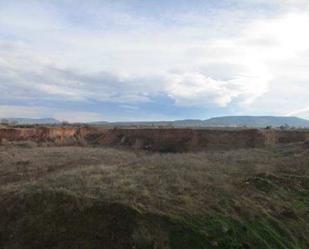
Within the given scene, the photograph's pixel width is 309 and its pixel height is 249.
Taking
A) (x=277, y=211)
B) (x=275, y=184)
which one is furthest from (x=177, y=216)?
(x=275, y=184)

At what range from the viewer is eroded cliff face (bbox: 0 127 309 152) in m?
39.9

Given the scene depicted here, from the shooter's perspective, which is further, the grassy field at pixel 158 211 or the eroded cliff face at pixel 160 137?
the eroded cliff face at pixel 160 137

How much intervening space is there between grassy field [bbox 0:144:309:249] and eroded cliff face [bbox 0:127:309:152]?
21.5 m

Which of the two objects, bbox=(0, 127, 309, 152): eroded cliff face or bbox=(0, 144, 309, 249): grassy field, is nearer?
bbox=(0, 144, 309, 249): grassy field

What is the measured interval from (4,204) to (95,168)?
4.68 meters

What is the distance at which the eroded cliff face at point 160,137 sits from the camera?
39875mm

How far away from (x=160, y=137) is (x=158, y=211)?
106ft

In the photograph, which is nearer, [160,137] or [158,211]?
[158,211]

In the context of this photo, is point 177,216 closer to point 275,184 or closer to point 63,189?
point 63,189

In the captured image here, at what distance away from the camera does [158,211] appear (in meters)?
13.3

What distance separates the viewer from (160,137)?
45594 mm

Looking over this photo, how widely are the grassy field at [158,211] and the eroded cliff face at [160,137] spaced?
21.5 m

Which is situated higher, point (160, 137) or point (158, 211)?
point (160, 137)

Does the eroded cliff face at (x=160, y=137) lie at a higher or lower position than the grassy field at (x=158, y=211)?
higher
